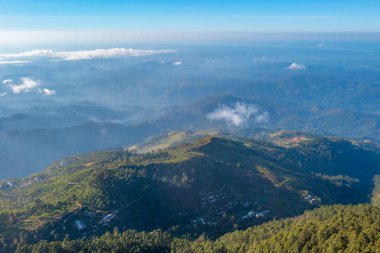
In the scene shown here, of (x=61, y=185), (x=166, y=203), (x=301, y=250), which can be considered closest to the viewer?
(x=301, y=250)

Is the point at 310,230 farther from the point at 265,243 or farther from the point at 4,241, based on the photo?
the point at 4,241

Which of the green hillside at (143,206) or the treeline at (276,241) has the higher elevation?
the treeline at (276,241)

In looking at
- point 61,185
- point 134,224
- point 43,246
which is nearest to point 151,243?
point 43,246

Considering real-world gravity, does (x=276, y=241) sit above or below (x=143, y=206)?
above

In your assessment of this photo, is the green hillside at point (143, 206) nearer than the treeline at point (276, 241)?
No

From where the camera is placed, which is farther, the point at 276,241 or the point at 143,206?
the point at 143,206

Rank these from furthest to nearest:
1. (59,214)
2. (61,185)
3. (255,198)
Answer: (61,185)
(255,198)
(59,214)

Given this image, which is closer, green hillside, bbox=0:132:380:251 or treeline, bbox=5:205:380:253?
treeline, bbox=5:205:380:253

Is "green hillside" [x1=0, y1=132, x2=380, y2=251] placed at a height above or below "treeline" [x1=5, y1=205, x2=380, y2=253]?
below
